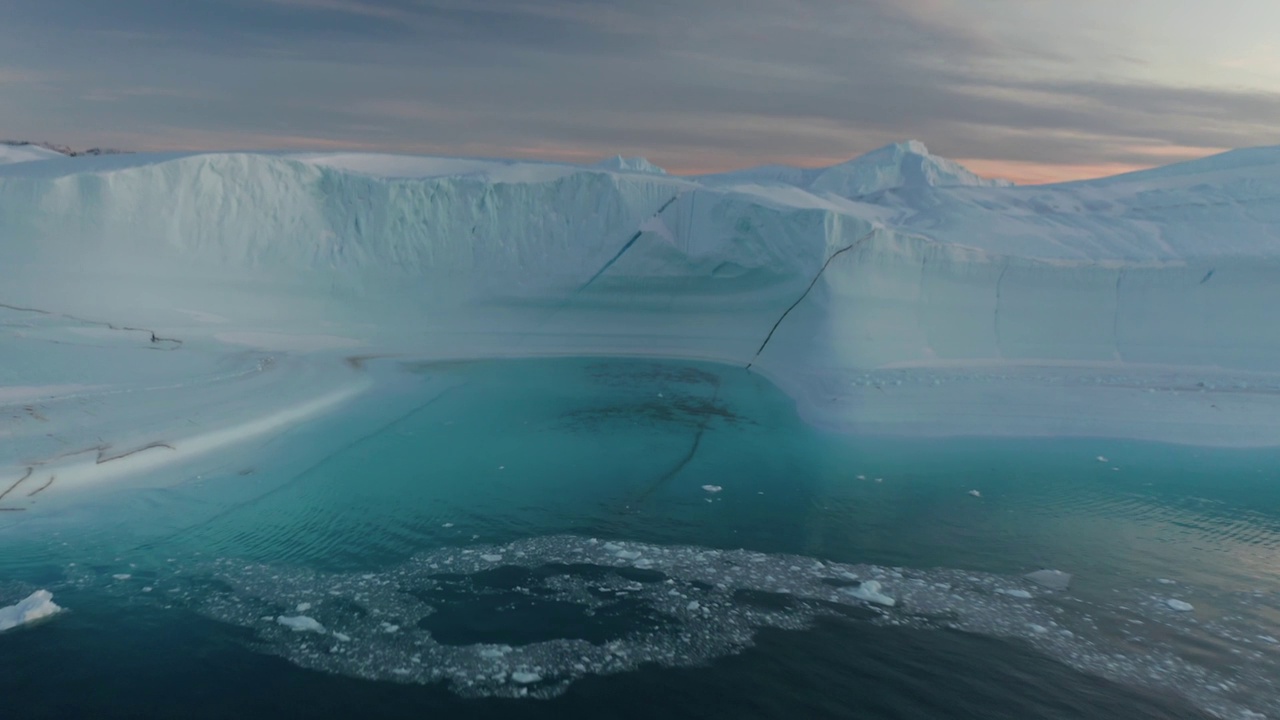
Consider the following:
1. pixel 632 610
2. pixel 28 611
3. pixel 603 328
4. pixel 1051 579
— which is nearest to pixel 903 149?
pixel 603 328

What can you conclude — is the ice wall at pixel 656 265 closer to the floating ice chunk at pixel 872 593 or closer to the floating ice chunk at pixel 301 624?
the floating ice chunk at pixel 872 593

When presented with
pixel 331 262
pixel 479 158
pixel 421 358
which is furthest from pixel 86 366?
pixel 479 158

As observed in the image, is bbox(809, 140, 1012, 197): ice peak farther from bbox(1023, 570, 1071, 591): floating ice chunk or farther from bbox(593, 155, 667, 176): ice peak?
bbox(1023, 570, 1071, 591): floating ice chunk

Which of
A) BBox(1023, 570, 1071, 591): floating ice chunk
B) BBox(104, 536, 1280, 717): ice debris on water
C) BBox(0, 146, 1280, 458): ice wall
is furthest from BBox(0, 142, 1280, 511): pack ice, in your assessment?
BBox(1023, 570, 1071, 591): floating ice chunk

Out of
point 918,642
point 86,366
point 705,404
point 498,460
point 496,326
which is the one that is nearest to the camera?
point 918,642

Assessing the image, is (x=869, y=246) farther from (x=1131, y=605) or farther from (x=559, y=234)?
(x=1131, y=605)

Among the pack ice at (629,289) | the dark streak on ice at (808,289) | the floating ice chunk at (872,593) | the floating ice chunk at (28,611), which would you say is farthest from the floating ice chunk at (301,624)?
the dark streak on ice at (808,289)
